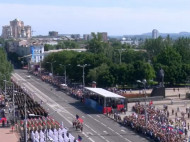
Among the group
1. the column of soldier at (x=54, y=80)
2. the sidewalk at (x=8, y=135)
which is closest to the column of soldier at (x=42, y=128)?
the sidewalk at (x=8, y=135)

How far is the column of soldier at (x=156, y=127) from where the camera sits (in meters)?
29.3

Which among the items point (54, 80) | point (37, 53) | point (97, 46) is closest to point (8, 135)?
point (54, 80)

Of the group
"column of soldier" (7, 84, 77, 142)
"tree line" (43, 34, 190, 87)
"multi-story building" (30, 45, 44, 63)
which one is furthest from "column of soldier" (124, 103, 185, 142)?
"multi-story building" (30, 45, 44, 63)

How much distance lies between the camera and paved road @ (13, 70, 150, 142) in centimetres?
3200

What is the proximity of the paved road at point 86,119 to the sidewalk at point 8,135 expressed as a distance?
4.69 m

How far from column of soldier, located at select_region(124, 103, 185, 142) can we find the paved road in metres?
0.70

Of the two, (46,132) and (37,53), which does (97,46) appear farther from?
(46,132)

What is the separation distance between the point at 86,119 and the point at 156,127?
8.93 m

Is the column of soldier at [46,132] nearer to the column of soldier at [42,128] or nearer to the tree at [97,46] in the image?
the column of soldier at [42,128]

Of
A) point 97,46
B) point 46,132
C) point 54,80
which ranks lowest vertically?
point 54,80

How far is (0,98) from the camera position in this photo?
4856 cm

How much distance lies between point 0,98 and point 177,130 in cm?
2491

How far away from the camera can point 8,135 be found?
3281cm

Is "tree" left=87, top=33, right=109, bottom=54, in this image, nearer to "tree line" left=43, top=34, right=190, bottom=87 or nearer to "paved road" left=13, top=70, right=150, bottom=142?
"tree line" left=43, top=34, right=190, bottom=87
